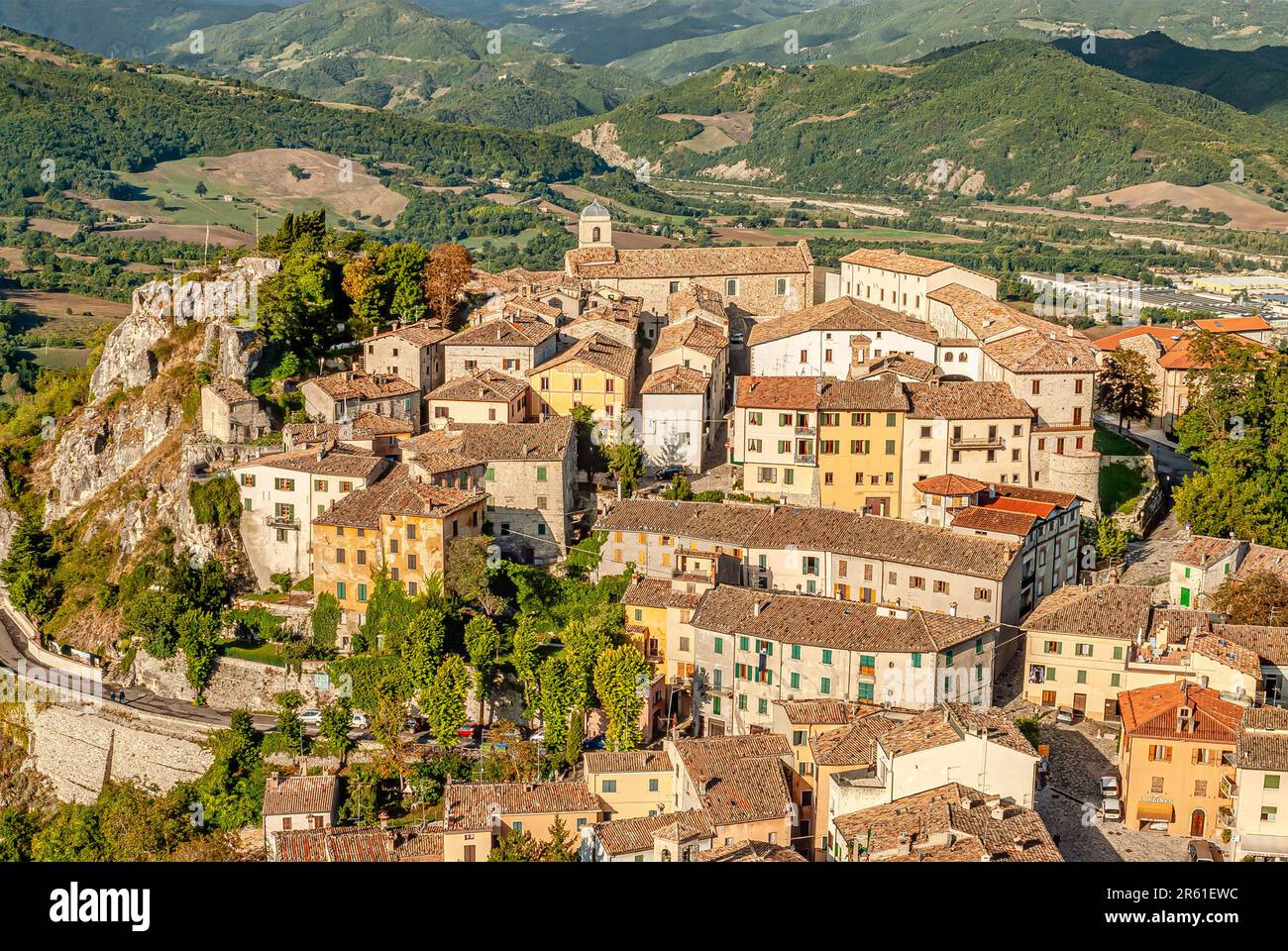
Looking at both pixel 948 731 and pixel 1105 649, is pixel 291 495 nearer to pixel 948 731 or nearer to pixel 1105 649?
pixel 948 731

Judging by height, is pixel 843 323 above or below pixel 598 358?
above

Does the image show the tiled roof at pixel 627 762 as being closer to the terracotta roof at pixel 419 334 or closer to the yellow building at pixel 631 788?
the yellow building at pixel 631 788

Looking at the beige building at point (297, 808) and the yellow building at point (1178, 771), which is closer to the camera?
the yellow building at point (1178, 771)

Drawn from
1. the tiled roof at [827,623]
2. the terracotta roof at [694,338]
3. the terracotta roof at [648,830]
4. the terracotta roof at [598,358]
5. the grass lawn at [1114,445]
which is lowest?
the terracotta roof at [648,830]

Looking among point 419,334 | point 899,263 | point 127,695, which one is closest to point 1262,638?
point 899,263

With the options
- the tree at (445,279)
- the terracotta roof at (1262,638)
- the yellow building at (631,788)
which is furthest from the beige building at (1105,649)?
the tree at (445,279)

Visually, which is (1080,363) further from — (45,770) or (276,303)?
(45,770)
